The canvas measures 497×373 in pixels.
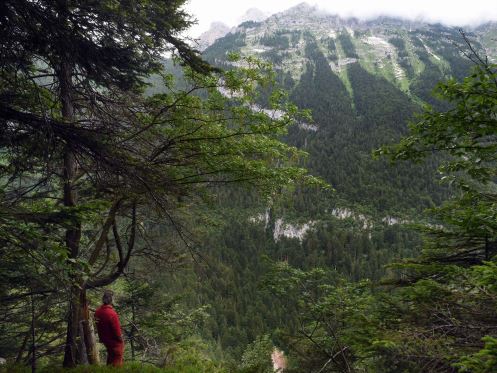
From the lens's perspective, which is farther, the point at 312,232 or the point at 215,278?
the point at 312,232

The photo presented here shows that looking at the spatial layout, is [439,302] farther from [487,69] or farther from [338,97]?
[338,97]

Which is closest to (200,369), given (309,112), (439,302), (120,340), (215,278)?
(120,340)

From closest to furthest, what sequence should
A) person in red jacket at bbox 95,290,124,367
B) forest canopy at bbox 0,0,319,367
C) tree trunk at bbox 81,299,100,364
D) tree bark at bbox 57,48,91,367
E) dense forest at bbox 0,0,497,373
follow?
dense forest at bbox 0,0,497,373, forest canopy at bbox 0,0,319,367, tree bark at bbox 57,48,91,367, person in red jacket at bbox 95,290,124,367, tree trunk at bbox 81,299,100,364

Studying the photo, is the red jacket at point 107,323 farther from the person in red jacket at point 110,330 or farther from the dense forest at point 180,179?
the dense forest at point 180,179

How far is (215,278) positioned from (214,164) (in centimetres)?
7687

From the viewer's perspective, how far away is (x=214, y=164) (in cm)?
663

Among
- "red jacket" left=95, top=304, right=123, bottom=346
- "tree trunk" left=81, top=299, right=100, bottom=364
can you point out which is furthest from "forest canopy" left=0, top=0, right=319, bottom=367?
"red jacket" left=95, top=304, right=123, bottom=346

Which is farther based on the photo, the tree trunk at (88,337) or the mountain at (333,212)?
the mountain at (333,212)

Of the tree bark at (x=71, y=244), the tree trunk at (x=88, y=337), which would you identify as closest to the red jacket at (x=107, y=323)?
the tree bark at (x=71, y=244)

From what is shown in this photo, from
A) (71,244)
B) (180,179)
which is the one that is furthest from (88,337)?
(180,179)

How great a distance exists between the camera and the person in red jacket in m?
7.29

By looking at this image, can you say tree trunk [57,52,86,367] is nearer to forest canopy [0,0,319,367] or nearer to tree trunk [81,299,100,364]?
forest canopy [0,0,319,367]

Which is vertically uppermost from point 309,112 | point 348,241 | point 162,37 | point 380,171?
point 162,37

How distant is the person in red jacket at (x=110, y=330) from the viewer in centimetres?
729
